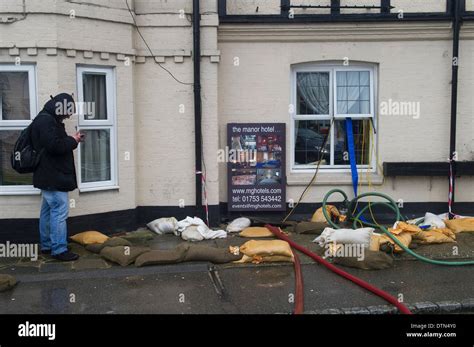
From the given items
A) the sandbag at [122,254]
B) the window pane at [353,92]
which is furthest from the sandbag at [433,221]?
the sandbag at [122,254]

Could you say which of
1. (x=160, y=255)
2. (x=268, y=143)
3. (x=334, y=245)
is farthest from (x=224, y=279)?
(x=268, y=143)

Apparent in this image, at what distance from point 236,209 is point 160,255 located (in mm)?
2514

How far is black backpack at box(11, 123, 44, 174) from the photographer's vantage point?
7.48 metres

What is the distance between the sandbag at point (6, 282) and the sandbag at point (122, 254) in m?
1.27

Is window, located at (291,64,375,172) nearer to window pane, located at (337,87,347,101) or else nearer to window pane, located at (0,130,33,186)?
window pane, located at (337,87,347,101)

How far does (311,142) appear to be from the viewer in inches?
402

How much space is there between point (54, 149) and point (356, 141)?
5.19m

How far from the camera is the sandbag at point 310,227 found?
8.99m

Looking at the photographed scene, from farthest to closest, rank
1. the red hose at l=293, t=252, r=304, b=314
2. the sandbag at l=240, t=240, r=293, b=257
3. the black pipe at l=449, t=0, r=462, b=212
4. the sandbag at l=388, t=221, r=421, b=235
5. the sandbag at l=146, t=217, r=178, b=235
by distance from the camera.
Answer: the black pipe at l=449, t=0, r=462, b=212
the sandbag at l=146, t=217, r=178, b=235
the sandbag at l=388, t=221, r=421, b=235
the sandbag at l=240, t=240, r=293, b=257
the red hose at l=293, t=252, r=304, b=314

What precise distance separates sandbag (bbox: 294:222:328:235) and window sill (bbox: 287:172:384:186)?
0.95m

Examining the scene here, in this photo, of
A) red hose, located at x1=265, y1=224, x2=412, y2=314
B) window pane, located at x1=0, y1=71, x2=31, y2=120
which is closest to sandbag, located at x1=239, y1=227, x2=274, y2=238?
red hose, located at x1=265, y1=224, x2=412, y2=314

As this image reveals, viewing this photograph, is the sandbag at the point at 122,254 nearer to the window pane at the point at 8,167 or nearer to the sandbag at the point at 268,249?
the sandbag at the point at 268,249

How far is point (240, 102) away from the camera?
9.85 metres

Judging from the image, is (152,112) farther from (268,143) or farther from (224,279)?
(224,279)
